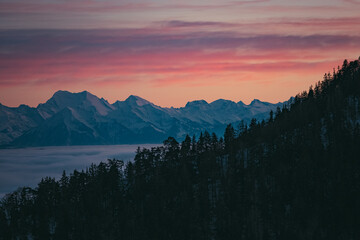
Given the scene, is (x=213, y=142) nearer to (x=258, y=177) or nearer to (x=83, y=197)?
(x=258, y=177)

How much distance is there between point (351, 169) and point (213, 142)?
2363 inches

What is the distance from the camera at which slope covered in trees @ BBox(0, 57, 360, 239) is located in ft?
474

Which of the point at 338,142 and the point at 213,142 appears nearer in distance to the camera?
the point at 338,142

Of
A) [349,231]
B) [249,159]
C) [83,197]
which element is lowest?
[349,231]

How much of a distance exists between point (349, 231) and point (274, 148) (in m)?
56.9

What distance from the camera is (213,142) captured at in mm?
196875

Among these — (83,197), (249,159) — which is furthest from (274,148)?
(83,197)

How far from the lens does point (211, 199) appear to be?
529ft

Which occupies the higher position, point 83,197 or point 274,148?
point 274,148

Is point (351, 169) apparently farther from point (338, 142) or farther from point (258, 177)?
point (258, 177)

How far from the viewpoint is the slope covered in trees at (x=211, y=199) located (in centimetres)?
14450

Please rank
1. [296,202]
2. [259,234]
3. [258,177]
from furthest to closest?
1. [258,177]
2. [296,202]
3. [259,234]

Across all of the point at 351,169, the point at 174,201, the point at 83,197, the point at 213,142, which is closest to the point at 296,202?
the point at 351,169

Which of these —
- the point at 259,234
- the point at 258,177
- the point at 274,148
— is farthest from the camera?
the point at 274,148
